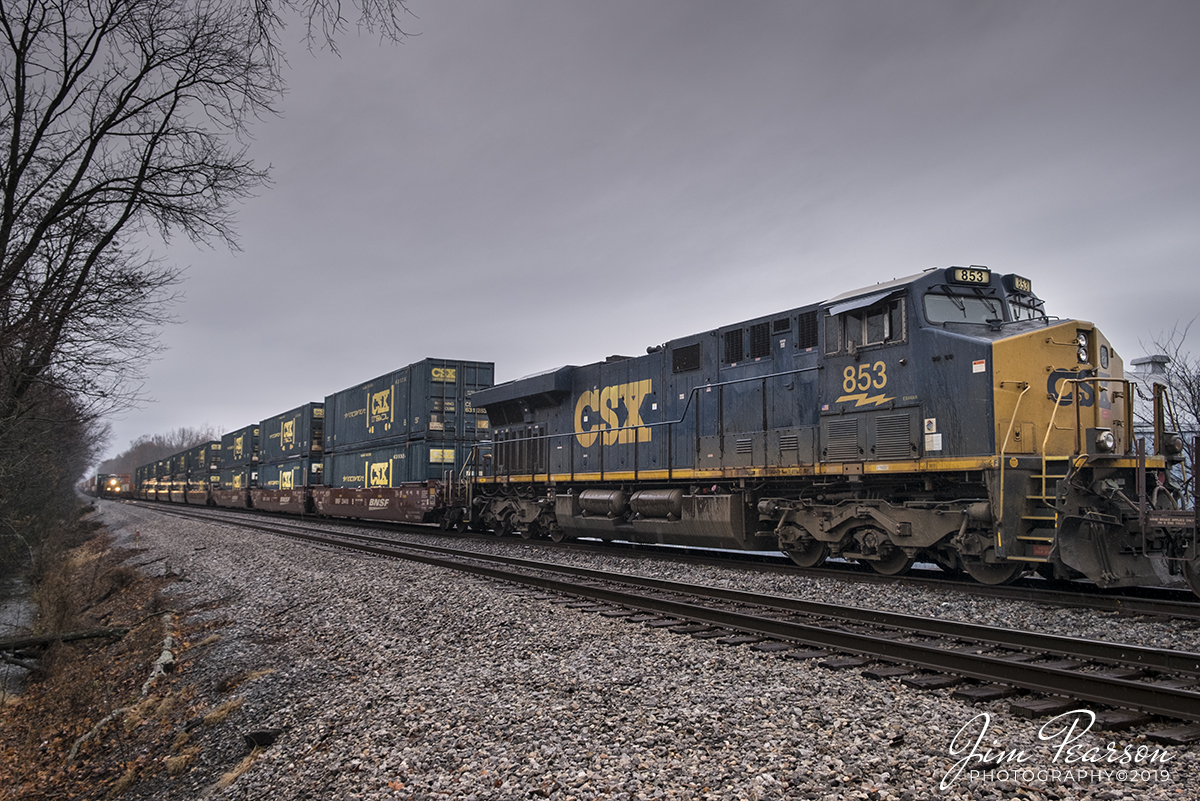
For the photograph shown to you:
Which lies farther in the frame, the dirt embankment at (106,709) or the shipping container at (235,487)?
the shipping container at (235,487)

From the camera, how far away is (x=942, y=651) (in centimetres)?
541

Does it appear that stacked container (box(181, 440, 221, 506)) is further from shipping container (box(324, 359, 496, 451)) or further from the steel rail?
the steel rail

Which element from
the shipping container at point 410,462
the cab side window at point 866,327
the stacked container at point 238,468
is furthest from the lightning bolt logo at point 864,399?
the stacked container at point 238,468

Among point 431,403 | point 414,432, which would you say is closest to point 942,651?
point 431,403

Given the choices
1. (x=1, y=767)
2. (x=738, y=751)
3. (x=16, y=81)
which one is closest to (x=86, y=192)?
(x=16, y=81)

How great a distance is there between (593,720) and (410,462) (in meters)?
17.7

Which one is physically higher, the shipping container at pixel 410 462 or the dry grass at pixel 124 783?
the shipping container at pixel 410 462

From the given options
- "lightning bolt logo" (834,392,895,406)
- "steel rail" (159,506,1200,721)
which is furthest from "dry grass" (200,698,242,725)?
"lightning bolt logo" (834,392,895,406)

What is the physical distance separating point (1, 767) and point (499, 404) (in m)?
12.8

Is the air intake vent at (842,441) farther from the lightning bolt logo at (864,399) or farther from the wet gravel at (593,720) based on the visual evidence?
the wet gravel at (593,720)

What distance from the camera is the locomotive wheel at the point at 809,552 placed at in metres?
10.9

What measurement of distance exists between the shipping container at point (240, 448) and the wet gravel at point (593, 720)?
31.2m

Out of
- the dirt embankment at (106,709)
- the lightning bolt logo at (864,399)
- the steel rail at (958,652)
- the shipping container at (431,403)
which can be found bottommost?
the dirt embankment at (106,709)

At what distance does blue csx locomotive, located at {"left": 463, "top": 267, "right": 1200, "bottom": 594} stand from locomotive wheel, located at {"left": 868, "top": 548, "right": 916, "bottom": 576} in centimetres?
3
